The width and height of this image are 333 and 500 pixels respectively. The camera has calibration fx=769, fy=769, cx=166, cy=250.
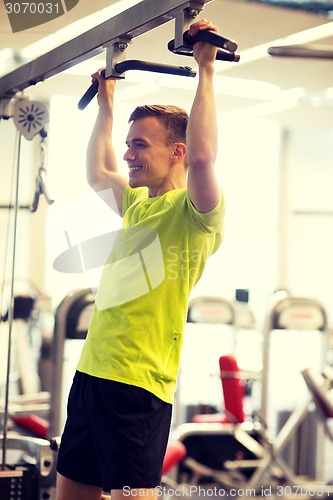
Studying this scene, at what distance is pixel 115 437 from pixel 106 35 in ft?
3.39

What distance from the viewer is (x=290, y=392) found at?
18.0 ft

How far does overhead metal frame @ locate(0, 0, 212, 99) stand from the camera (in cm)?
177

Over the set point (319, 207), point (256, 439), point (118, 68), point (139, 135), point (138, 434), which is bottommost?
point (256, 439)

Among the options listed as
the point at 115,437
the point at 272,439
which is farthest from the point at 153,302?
the point at 272,439

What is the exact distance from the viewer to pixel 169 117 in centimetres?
202

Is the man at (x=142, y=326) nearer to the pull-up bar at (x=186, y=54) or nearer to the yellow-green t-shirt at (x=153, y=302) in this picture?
the yellow-green t-shirt at (x=153, y=302)

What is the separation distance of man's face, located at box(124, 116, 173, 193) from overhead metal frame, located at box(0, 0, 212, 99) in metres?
0.24

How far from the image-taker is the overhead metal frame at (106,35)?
177 cm

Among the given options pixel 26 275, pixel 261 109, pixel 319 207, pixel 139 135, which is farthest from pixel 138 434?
pixel 319 207

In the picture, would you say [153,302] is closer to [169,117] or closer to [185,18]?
[169,117]

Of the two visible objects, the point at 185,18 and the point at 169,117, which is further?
the point at 169,117

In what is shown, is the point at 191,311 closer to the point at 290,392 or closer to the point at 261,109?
the point at 290,392

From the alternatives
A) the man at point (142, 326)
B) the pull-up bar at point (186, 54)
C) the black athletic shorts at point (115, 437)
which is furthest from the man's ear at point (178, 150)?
the black athletic shorts at point (115, 437)

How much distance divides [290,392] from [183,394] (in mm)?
780
